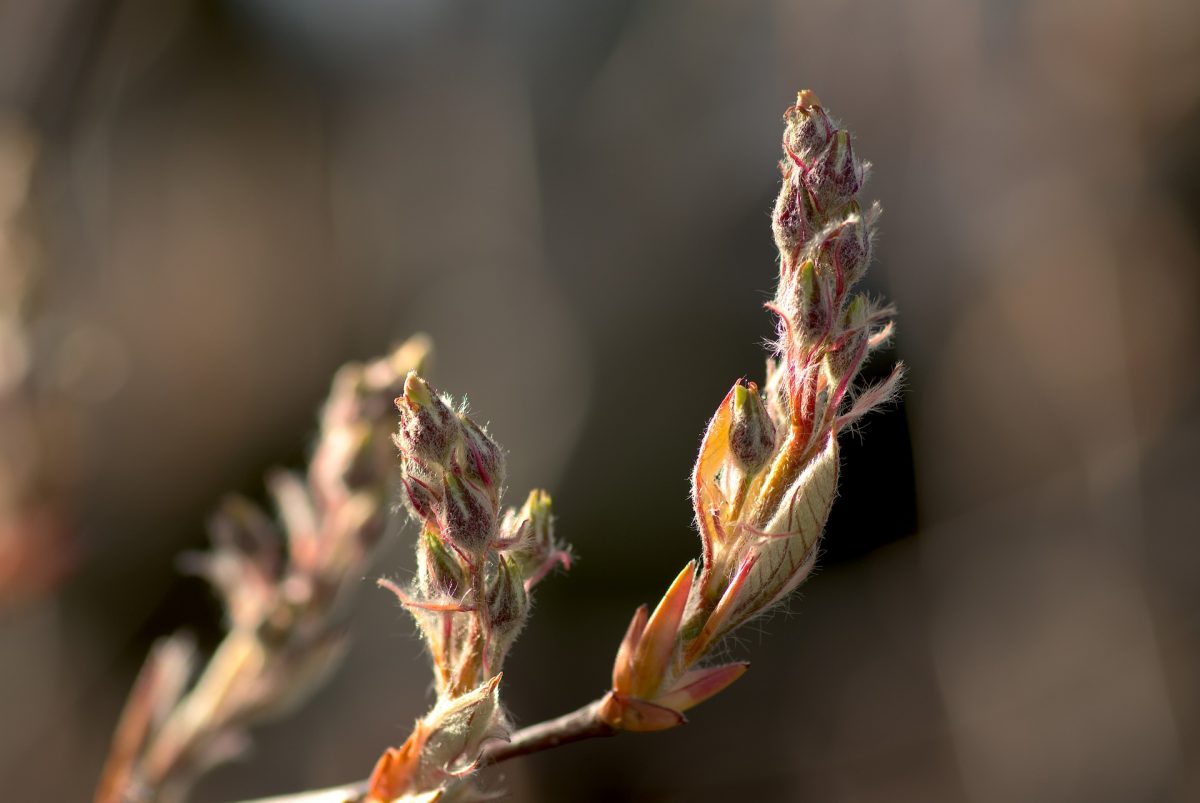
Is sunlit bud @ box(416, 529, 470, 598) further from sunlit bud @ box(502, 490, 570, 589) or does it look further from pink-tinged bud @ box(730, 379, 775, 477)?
pink-tinged bud @ box(730, 379, 775, 477)

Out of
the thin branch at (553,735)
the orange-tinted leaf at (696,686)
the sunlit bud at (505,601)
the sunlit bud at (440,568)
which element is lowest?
the thin branch at (553,735)

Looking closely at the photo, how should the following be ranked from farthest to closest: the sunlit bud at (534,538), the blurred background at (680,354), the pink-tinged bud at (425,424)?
the blurred background at (680,354) < the sunlit bud at (534,538) < the pink-tinged bud at (425,424)

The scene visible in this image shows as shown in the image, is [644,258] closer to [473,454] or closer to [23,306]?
[23,306]

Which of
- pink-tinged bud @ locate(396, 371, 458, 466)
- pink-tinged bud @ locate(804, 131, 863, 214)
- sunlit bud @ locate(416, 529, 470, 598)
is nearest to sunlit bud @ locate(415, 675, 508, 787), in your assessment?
sunlit bud @ locate(416, 529, 470, 598)

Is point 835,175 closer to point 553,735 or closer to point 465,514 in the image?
point 465,514

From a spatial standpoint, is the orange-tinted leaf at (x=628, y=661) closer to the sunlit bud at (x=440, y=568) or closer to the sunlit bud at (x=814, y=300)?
the sunlit bud at (x=440, y=568)

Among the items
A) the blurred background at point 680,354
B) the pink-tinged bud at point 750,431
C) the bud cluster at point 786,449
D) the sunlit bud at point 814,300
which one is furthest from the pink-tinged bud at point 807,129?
the blurred background at point 680,354

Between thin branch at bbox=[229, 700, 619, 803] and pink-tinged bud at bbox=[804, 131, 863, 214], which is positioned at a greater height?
pink-tinged bud at bbox=[804, 131, 863, 214]

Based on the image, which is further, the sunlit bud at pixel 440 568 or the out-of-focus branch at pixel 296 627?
the out-of-focus branch at pixel 296 627
